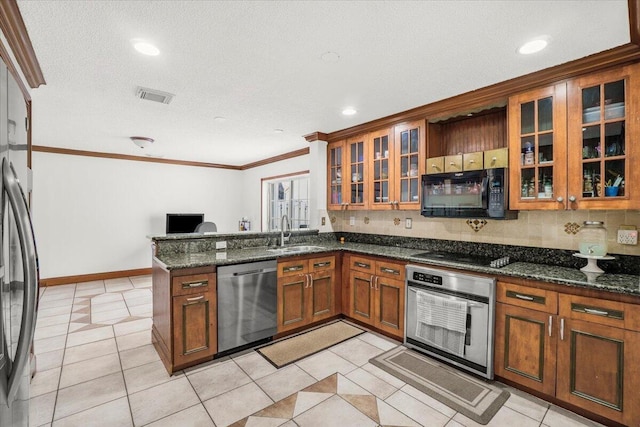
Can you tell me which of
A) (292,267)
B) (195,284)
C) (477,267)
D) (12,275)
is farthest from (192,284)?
(477,267)

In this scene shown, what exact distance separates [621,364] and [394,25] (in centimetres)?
254

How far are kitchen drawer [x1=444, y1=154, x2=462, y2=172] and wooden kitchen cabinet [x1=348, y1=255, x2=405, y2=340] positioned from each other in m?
A: 1.11

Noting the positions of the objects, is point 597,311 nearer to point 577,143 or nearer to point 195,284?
point 577,143

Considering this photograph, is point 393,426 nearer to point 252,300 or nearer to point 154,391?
point 252,300

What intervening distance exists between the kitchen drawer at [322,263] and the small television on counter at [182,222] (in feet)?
13.0

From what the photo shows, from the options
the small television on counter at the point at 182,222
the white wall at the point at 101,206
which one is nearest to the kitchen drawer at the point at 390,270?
the small television on counter at the point at 182,222

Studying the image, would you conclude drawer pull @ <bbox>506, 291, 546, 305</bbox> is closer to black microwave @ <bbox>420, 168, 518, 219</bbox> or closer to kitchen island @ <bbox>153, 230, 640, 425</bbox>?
kitchen island @ <bbox>153, 230, 640, 425</bbox>

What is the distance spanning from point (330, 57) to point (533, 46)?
4.50 feet

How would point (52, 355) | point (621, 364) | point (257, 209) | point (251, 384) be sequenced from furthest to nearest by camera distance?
point (257, 209) < point (52, 355) < point (251, 384) < point (621, 364)

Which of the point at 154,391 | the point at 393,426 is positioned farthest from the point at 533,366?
the point at 154,391

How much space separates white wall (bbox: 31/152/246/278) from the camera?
5.34m

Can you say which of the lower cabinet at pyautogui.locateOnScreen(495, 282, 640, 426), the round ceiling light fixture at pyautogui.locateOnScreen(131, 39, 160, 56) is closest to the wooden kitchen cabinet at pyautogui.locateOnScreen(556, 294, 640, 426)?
the lower cabinet at pyautogui.locateOnScreen(495, 282, 640, 426)

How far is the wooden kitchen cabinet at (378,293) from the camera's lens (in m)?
3.18

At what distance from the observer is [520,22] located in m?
1.78
